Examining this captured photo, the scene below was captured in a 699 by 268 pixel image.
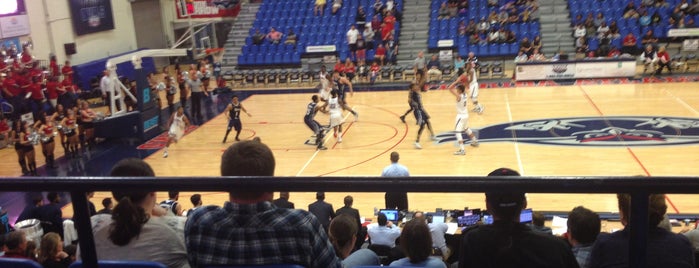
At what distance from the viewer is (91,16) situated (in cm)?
3097

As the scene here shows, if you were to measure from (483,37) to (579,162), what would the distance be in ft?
51.3

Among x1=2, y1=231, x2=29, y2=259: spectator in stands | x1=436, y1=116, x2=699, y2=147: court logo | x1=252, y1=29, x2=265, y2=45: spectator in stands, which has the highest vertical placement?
x1=252, y1=29, x2=265, y2=45: spectator in stands

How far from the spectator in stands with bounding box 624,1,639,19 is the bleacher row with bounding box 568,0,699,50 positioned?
144mm

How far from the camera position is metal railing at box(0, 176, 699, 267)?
1.79m

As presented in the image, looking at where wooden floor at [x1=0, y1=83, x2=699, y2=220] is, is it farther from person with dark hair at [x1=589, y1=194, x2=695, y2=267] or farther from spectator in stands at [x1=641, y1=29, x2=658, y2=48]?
person with dark hair at [x1=589, y1=194, x2=695, y2=267]

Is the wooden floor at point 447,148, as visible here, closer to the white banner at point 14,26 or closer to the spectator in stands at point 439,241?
the spectator in stands at point 439,241

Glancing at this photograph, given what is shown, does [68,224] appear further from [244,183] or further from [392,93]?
[392,93]

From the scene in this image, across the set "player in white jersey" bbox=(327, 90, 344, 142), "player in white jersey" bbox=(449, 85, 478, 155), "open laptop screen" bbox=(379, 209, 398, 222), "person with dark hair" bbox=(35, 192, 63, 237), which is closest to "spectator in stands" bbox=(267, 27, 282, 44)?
"player in white jersey" bbox=(327, 90, 344, 142)

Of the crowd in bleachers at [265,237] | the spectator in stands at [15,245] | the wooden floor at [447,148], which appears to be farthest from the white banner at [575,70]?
the crowd in bleachers at [265,237]

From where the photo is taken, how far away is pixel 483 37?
97.9 ft

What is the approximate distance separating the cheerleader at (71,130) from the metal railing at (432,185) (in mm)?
17148

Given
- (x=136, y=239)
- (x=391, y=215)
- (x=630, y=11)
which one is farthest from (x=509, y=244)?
(x=630, y=11)

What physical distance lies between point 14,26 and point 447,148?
696 inches

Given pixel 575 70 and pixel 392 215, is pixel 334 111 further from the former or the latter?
pixel 575 70
